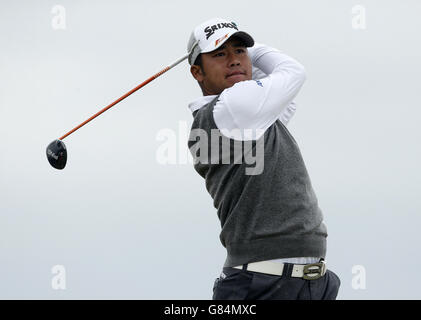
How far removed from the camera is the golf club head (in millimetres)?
4133

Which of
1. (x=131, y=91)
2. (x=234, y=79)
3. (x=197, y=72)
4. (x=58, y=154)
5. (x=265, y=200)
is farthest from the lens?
(x=58, y=154)

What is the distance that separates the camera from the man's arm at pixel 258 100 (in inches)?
127

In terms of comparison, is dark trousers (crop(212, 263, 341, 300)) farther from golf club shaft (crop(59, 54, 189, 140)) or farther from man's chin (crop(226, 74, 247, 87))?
golf club shaft (crop(59, 54, 189, 140))

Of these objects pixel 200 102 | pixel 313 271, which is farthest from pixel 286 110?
pixel 313 271

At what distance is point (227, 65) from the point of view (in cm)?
349

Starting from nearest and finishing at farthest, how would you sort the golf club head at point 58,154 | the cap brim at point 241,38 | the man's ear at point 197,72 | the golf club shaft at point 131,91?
the cap brim at point 241,38
the man's ear at point 197,72
the golf club shaft at point 131,91
the golf club head at point 58,154

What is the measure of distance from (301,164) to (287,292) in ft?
1.97

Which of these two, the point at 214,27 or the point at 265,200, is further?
the point at 214,27

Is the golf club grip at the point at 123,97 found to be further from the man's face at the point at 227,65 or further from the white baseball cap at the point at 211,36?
the man's face at the point at 227,65

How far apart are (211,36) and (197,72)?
0.21m

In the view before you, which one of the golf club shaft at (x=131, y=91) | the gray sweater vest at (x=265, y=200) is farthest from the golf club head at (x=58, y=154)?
the gray sweater vest at (x=265, y=200)

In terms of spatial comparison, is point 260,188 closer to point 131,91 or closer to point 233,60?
point 233,60

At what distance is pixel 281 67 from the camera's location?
3.43 metres

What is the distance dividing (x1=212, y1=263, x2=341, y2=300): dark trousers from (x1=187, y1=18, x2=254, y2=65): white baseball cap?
3.66 feet
